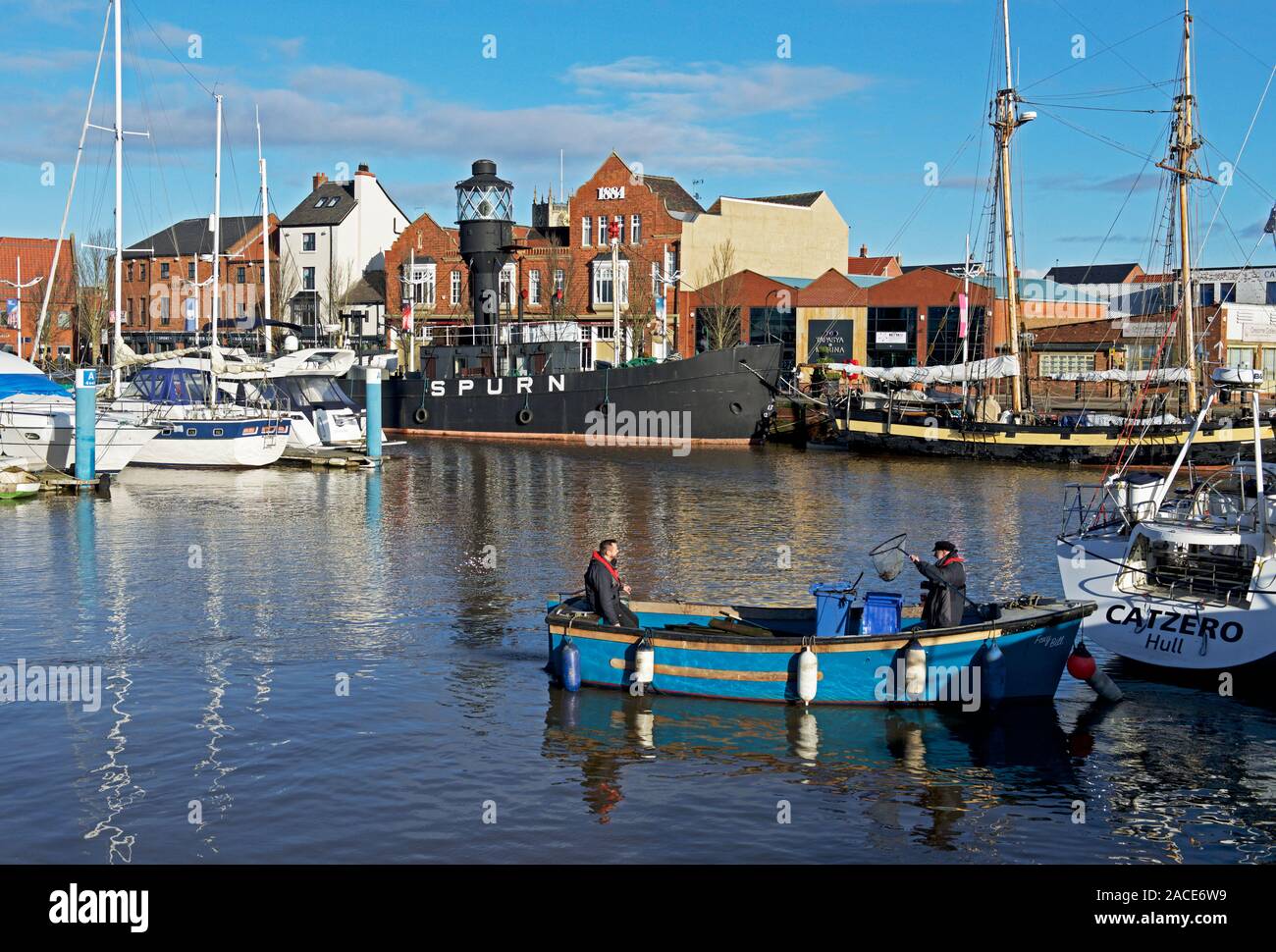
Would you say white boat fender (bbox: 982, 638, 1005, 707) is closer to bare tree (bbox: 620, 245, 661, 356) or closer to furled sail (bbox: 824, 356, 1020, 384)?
furled sail (bbox: 824, 356, 1020, 384)

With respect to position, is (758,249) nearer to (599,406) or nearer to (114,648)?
(599,406)

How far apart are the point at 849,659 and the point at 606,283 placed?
59283 mm

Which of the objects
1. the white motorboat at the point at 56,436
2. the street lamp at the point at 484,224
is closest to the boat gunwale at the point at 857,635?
the white motorboat at the point at 56,436

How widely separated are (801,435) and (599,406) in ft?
29.4

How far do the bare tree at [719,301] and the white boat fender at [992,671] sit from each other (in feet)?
174

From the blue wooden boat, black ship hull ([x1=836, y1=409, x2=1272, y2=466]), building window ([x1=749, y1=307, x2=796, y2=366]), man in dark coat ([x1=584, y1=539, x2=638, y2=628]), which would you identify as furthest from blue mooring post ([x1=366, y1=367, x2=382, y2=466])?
building window ([x1=749, y1=307, x2=796, y2=366])

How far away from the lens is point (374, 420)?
43438 mm

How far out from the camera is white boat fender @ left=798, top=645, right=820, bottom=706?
14773mm

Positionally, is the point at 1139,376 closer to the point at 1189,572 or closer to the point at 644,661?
the point at 1189,572

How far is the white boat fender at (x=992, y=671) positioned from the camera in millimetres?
14641

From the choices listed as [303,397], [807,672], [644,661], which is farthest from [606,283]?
[807,672]

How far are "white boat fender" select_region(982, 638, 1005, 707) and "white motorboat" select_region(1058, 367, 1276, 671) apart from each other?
2381 millimetres

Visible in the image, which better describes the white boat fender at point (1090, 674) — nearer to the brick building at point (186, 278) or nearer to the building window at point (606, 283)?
the building window at point (606, 283)
